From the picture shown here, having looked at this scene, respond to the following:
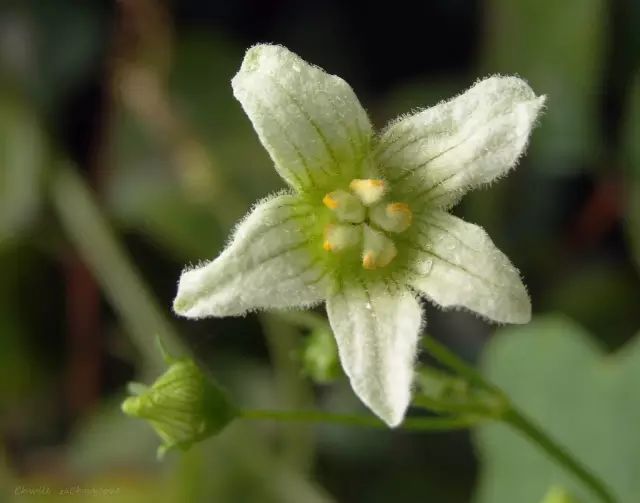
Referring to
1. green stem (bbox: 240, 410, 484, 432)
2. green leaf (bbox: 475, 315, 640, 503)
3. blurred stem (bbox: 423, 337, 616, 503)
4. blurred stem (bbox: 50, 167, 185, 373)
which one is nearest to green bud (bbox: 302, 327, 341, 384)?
green stem (bbox: 240, 410, 484, 432)

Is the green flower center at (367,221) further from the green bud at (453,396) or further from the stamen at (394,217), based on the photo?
the green bud at (453,396)

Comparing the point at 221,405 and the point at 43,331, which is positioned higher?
the point at 43,331

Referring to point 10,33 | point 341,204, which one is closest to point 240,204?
point 10,33

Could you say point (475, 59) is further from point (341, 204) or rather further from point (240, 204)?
point (341, 204)

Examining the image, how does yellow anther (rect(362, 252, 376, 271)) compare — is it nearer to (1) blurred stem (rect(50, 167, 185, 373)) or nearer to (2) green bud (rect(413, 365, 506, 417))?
(2) green bud (rect(413, 365, 506, 417))

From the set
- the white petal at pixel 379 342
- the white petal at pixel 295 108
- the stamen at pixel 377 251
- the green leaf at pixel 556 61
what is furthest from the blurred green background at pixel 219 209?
the white petal at pixel 295 108
